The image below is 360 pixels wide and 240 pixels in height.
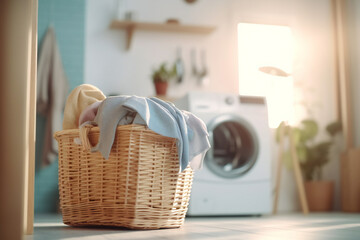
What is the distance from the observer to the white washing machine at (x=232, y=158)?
3.02 meters

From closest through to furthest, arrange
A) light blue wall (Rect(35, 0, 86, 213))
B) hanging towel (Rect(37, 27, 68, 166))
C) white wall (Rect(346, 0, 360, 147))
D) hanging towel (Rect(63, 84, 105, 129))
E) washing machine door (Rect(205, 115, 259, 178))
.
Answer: hanging towel (Rect(63, 84, 105, 129)) → washing machine door (Rect(205, 115, 259, 178)) → hanging towel (Rect(37, 27, 68, 166)) → light blue wall (Rect(35, 0, 86, 213)) → white wall (Rect(346, 0, 360, 147))

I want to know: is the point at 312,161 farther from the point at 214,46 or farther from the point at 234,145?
the point at 214,46

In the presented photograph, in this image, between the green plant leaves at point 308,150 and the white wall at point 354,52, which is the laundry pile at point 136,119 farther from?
the white wall at point 354,52

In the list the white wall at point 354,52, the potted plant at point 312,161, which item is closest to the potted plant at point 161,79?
the potted plant at point 312,161

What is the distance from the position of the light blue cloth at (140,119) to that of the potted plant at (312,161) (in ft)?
7.34

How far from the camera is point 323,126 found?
4.23 m

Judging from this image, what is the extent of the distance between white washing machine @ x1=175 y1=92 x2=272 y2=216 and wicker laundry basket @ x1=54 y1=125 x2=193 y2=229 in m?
1.16

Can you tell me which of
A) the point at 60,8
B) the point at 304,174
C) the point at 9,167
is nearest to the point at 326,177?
the point at 304,174

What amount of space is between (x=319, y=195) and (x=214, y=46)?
154cm

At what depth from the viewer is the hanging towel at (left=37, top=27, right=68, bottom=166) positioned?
11.2ft

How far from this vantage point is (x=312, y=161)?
153 inches

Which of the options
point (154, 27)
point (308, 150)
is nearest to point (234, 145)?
point (308, 150)

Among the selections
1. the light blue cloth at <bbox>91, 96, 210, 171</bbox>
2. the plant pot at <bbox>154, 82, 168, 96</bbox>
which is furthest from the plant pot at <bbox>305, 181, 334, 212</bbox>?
the light blue cloth at <bbox>91, 96, 210, 171</bbox>

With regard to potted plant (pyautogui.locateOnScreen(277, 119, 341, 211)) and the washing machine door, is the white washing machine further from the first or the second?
potted plant (pyautogui.locateOnScreen(277, 119, 341, 211))
